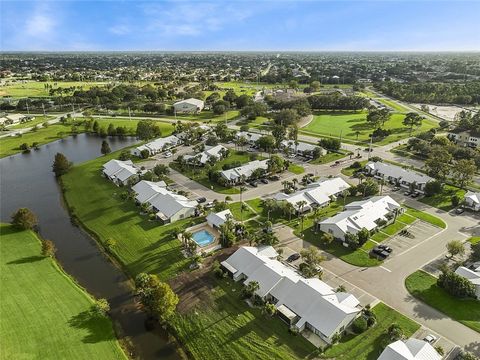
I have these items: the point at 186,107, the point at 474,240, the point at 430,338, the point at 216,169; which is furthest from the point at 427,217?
the point at 186,107

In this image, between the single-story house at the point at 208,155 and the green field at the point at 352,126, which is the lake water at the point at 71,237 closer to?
the single-story house at the point at 208,155

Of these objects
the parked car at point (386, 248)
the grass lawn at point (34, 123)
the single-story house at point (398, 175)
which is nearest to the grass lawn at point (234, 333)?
the parked car at point (386, 248)

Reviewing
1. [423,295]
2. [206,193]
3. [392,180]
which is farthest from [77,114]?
[423,295]

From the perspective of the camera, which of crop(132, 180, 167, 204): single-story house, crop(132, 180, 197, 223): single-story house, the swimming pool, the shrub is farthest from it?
crop(132, 180, 167, 204): single-story house

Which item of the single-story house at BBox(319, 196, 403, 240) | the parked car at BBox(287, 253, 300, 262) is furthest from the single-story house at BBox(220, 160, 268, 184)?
the parked car at BBox(287, 253, 300, 262)

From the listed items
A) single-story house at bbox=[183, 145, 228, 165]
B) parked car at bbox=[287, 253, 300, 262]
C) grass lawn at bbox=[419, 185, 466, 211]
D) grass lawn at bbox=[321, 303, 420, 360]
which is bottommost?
grass lawn at bbox=[321, 303, 420, 360]

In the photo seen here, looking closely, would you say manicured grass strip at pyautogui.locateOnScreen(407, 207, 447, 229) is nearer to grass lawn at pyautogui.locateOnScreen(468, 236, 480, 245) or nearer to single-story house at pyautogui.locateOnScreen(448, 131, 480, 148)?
grass lawn at pyautogui.locateOnScreen(468, 236, 480, 245)
